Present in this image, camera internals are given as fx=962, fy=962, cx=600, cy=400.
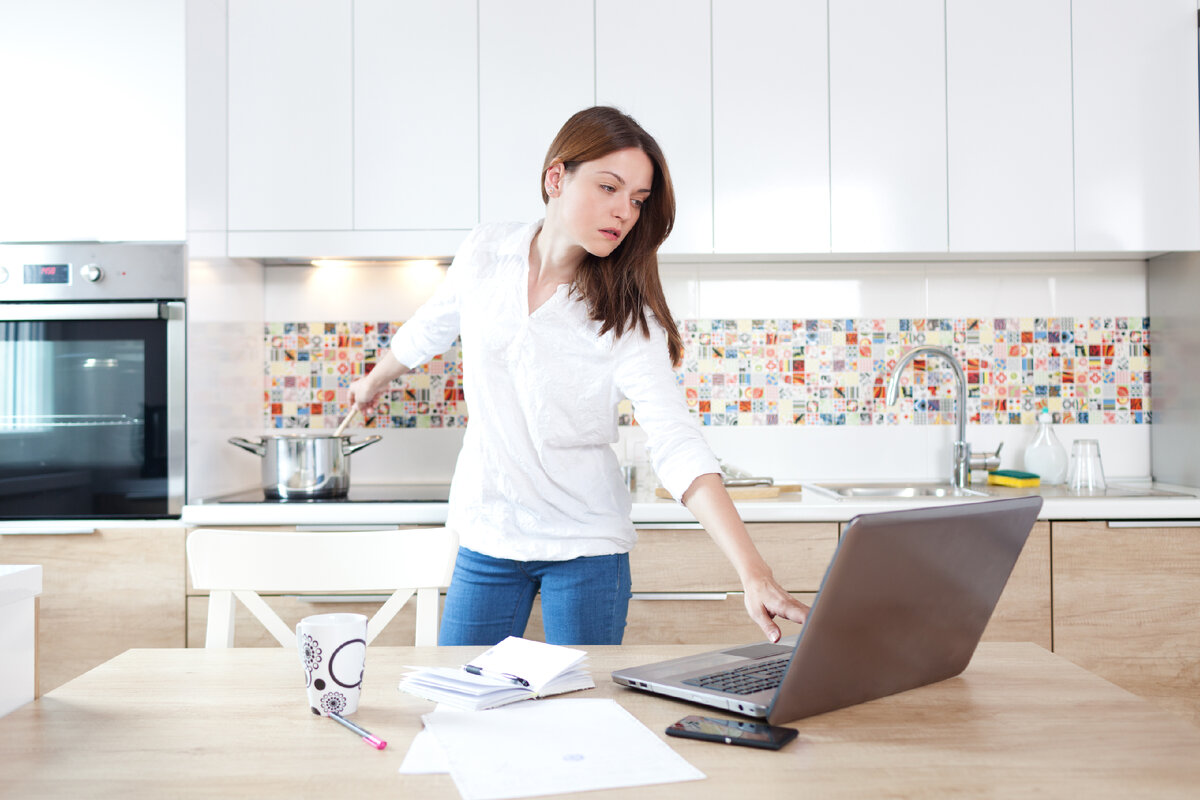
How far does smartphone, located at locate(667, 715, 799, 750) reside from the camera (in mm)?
895

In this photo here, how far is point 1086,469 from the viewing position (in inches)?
105

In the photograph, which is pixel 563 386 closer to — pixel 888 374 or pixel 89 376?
pixel 89 376

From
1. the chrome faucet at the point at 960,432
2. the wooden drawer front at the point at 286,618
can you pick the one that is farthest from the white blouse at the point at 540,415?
the chrome faucet at the point at 960,432

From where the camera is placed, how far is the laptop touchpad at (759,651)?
3.89ft

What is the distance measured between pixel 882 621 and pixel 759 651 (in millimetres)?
257

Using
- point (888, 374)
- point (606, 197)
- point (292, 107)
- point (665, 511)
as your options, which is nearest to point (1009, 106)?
point (888, 374)

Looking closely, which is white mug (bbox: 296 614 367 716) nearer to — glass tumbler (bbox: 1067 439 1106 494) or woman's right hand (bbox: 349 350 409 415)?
Answer: woman's right hand (bbox: 349 350 409 415)

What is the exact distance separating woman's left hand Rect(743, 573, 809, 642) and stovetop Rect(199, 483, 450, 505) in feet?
4.41

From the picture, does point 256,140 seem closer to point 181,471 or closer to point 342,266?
point 342,266

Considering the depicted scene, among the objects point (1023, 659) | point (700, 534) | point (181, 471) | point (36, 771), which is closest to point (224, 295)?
point (181, 471)

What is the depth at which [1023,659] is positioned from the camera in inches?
48.6

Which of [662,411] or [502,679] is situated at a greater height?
[662,411]

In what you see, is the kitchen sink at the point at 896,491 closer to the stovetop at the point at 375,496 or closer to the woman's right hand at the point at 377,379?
the stovetop at the point at 375,496

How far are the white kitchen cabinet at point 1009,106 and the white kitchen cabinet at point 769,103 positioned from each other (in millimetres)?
358
